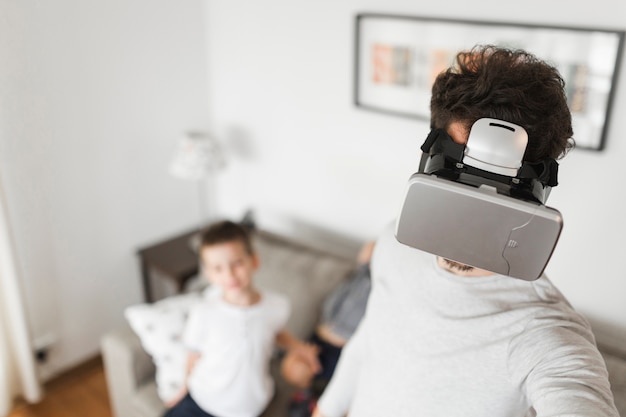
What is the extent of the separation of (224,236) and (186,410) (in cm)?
52

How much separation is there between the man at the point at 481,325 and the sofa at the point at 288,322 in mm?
957

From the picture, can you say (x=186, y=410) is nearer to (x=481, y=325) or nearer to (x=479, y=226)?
(x=481, y=325)

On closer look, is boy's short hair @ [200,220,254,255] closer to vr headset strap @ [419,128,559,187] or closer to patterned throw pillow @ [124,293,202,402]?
patterned throw pillow @ [124,293,202,402]

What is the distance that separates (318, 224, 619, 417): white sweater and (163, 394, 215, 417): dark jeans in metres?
0.79

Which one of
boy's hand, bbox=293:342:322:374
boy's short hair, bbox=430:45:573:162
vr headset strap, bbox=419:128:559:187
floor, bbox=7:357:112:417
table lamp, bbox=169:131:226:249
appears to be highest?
boy's short hair, bbox=430:45:573:162

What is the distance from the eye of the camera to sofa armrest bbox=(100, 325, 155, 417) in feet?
6.25

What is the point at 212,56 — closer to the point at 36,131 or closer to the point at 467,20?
the point at 36,131

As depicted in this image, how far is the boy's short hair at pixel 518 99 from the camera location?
0.74 meters

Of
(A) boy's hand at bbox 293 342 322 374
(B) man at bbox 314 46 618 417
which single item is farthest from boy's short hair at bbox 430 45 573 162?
(A) boy's hand at bbox 293 342 322 374

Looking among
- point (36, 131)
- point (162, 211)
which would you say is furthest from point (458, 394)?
point (162, 211)

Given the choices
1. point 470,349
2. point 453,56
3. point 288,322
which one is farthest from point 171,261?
point 470,349

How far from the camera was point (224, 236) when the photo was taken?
5.29ft

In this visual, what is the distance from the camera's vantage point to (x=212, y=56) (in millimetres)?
2689

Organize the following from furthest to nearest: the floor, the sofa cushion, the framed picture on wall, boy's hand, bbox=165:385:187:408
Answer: the floor, the sofa cushion, boy's hand, bbox=165:385:187:408, the framed picture on wall
